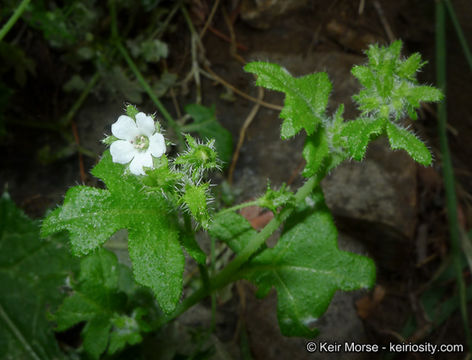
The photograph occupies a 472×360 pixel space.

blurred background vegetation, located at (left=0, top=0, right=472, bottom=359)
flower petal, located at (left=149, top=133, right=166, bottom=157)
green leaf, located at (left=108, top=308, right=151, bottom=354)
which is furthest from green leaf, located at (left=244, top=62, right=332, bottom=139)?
green leaf, located at (left=108, top=308, right=151, bottom=354)

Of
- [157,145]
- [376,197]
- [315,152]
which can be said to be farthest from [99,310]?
[376,197]

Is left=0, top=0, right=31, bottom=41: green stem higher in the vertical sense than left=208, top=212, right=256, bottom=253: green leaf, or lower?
higher

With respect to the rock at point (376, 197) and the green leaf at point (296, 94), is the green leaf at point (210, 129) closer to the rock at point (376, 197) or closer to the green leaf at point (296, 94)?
the rock at point (376, 197)

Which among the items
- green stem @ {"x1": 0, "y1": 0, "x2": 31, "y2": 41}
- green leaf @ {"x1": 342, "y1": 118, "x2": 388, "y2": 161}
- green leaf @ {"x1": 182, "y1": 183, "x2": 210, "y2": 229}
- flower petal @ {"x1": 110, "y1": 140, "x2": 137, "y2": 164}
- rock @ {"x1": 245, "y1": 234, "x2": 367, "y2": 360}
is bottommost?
rock @ {"x1": 245, "y1": 234, "x2": 367, "y2": 360}

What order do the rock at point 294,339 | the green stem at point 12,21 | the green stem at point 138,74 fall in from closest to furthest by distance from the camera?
A: the green stem at point 12,21, the rock at point 294,339, the green stem at point 138,74

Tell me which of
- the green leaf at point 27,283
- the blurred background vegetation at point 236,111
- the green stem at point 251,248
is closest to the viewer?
the green stem at point 251,248

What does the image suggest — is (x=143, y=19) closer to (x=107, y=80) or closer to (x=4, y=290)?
(x=107, y=80)

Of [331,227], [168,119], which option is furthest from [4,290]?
[331,227]

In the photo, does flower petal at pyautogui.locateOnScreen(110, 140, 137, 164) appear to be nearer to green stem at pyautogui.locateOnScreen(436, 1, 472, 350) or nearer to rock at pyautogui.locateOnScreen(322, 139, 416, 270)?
rock at pyautogui.locateOnScreen(322, 139, 416, 270)

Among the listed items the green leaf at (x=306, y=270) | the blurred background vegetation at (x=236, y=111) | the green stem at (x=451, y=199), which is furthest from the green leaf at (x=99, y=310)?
the green stem at (x=451, y=199)
